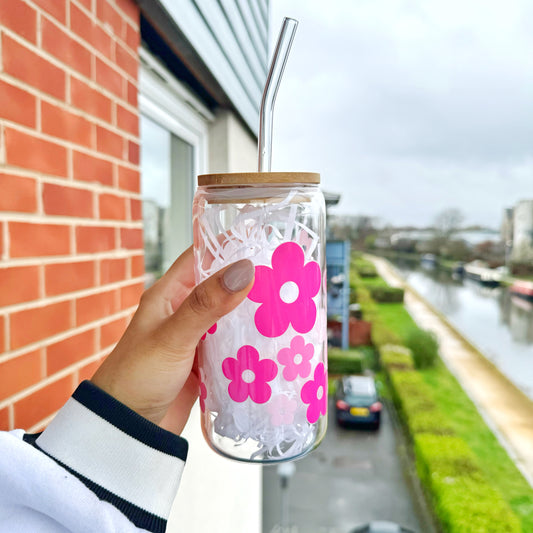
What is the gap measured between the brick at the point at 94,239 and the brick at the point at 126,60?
1.34ft

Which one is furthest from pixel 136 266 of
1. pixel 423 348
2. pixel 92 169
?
pixel 423 348

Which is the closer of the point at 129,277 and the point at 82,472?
the point at 82,472

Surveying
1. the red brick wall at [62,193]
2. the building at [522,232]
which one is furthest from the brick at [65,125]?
the building at [522,232]

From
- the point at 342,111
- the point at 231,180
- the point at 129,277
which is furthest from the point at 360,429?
the point at 342,111

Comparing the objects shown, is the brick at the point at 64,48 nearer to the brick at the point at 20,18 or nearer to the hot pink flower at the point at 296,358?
the brick at the point at 20,18

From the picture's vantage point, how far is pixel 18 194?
0.73m

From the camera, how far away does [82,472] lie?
1.81 ft

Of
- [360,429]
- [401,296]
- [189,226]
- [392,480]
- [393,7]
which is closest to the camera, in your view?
[189,226]

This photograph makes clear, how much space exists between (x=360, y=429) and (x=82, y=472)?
8.38 m

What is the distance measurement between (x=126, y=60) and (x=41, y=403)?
83cm

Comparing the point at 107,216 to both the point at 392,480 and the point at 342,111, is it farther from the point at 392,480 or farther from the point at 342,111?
the point at 342,111

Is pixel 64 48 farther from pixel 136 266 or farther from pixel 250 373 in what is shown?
pixel 250 373

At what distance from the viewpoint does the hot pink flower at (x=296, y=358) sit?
625mm

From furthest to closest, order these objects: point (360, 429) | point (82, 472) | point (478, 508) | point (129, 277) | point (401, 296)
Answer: point (401, 296) < point (360, 429) < point (478, 508) < point (129, 277) < point (82, 472)
